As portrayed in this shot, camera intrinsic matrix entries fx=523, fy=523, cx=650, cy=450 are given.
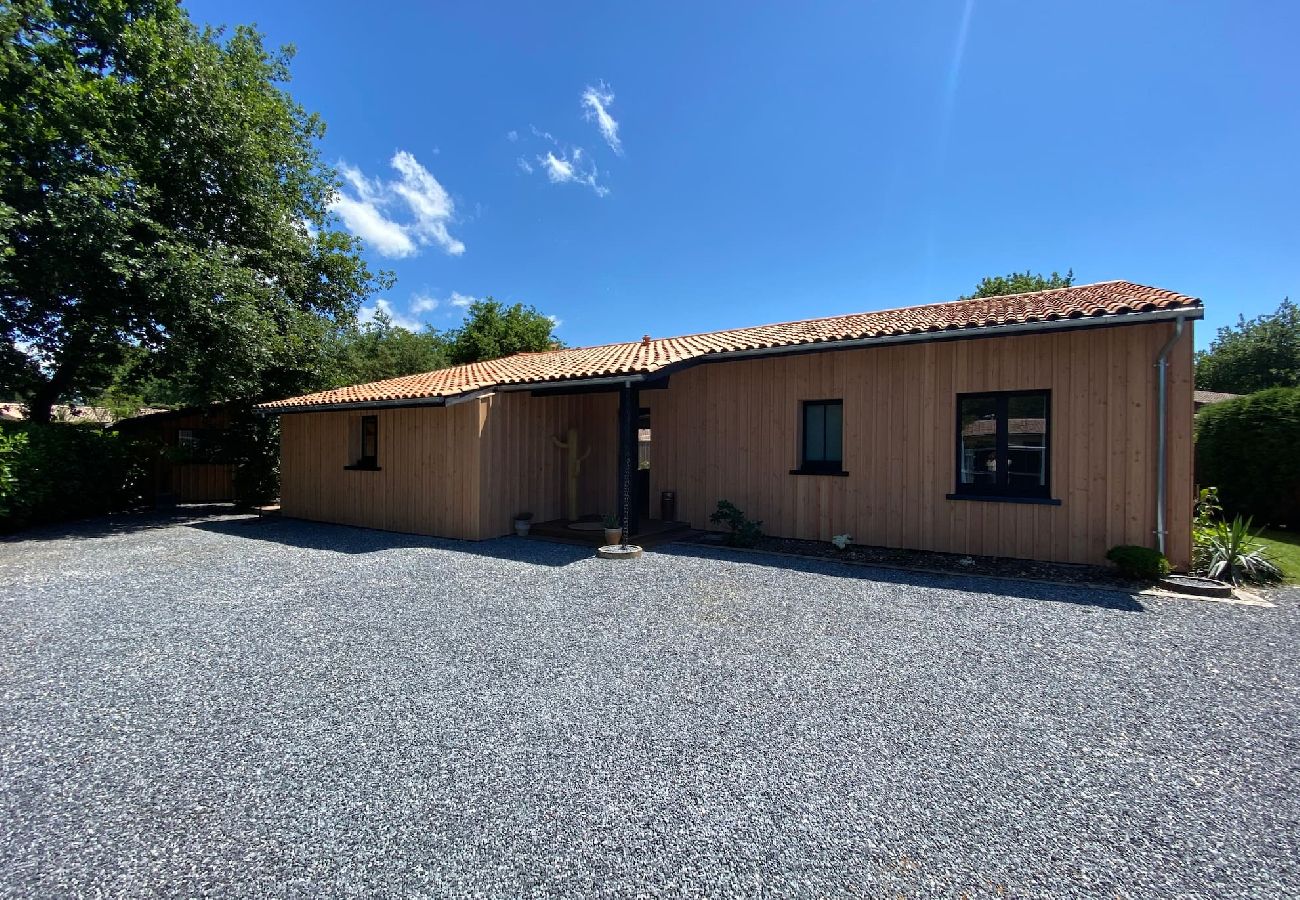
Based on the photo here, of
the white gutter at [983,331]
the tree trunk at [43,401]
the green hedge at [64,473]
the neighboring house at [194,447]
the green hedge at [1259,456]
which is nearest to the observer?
the white gutter at [983,331]

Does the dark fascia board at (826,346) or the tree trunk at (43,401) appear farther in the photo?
the tree trunk at (43,401)

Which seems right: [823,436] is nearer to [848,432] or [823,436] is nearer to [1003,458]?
[848,432]

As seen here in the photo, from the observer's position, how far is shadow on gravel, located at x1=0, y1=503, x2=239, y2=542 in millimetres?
10062

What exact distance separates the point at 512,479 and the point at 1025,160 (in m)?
12.7

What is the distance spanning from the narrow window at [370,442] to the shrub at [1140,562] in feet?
40.2

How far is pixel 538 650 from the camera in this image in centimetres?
443

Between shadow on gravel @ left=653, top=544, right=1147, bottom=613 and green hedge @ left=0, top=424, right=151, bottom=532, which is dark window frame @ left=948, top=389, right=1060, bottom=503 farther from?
green hedge @ left=0, top=424, right=151, bottom=532

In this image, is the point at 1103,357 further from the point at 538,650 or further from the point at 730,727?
the point at 538,650

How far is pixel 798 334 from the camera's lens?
9312 millimetres

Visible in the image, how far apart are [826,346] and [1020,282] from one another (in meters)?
28.3

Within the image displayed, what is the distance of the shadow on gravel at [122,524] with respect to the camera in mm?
10062

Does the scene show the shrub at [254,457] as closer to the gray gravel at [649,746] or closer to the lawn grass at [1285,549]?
the gray gravel at [649,746]

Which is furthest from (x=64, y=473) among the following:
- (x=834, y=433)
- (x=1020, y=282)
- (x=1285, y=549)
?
(x=1020, y=282)

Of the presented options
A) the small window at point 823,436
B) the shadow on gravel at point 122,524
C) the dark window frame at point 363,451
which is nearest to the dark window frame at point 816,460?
the small window at point 823,436
